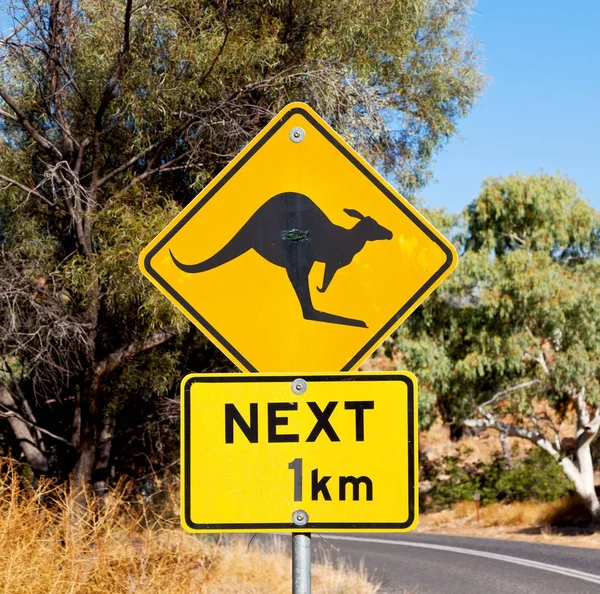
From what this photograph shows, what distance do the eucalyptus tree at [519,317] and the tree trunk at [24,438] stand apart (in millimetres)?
15564

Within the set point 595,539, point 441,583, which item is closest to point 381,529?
point 441,583

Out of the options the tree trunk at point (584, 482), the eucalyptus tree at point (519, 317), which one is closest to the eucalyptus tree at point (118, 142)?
the eucalyptus tree at point (519, 317)

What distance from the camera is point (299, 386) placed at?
2.80 m

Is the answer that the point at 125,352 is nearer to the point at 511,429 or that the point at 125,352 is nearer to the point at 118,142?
the point at 118,142

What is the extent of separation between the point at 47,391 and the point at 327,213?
8.84m

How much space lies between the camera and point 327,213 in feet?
9.70

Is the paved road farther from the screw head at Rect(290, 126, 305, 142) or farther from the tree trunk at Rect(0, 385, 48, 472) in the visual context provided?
the screw head at Rect(290, 126, 305, 142)

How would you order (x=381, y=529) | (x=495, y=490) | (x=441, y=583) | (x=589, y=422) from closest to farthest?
1. (x=381, y=529)
2. (x=441, y=583)
3. (x=589, y=422)
4. (x=495, y=490)

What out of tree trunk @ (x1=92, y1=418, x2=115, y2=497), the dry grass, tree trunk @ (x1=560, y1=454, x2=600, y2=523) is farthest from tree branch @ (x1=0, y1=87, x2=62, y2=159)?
tree trunk @ (x1=560, y1=454, x2=600, y2=523)

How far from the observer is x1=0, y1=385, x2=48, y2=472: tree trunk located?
418 inches

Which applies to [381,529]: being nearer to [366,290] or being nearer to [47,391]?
[366,290]

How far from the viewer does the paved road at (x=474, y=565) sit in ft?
47.7

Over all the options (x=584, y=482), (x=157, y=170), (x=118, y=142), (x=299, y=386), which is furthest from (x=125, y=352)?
(x=584, y=482)

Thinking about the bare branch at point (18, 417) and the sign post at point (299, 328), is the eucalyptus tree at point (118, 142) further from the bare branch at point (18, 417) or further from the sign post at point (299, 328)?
the sign post at point (299, 328)
